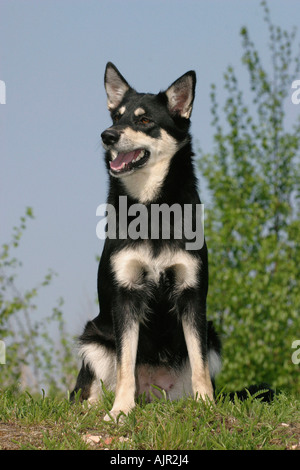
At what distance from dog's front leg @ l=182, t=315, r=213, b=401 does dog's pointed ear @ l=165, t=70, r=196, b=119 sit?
72.5 inches

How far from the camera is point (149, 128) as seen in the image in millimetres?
5125

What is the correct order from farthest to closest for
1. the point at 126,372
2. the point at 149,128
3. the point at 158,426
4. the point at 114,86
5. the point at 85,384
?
the point at 114,86
the point at 85,384
the point at 149,128
the point at 126,372
the point at 158,426

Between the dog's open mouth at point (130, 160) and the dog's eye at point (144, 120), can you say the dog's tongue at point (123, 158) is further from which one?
the dog's eye at point (144, 120)

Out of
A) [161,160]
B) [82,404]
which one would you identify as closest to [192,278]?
[161,160]

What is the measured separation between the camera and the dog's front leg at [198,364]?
15.7ft

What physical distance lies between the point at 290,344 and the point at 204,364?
5055 mm

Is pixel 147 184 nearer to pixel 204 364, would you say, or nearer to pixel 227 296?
pixel 204 364

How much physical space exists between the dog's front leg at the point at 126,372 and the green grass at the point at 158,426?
109mm

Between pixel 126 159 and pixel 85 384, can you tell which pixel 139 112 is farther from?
pixel 85 384

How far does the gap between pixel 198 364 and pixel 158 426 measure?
0.73 m
